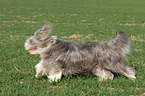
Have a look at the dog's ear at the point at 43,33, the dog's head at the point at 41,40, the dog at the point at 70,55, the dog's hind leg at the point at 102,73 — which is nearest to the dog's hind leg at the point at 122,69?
the dog at the point at 70,55

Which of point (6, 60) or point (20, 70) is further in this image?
point (6, 60)

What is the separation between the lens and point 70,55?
165 inches

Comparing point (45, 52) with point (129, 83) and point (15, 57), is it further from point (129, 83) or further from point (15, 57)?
point (15, 57)

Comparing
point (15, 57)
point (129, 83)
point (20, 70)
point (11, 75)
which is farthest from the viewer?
point (15, 57)

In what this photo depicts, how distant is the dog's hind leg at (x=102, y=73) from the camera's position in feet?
14.2

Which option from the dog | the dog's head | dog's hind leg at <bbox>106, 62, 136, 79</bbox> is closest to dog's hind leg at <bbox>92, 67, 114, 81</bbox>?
the dog

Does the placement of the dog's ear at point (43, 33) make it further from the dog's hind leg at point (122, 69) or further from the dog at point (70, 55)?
the dog's hind leg at point (122, 69)

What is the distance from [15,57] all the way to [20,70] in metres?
1.65

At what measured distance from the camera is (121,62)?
4.41 m

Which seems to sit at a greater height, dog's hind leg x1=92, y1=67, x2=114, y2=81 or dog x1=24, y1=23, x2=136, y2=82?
dog x1=24, y1=23, x2=136, y2=82

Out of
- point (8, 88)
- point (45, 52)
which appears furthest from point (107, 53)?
point (8, 88)

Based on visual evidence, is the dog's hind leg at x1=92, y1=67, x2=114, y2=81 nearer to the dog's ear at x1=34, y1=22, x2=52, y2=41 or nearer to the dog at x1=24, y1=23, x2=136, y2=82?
the dog at x1=24, y1=23, x2=136, y2=82

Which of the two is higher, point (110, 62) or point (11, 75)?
point (110, 62)

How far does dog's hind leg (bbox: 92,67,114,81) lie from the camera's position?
4.33 m
